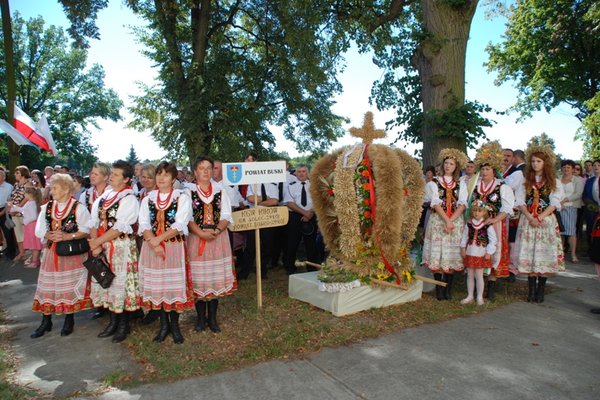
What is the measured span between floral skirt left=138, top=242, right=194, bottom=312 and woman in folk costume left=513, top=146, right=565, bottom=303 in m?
4.82

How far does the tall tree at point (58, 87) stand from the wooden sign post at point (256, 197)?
120 ft

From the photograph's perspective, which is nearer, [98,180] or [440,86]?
[98,180]

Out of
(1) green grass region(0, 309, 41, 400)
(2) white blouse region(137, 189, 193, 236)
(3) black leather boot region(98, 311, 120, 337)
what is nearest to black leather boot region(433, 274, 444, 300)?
(2) white blouse region(137, 189, 193, 236)

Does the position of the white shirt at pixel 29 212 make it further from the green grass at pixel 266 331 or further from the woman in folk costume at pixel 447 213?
the woman in folk costume at pixel 447 213

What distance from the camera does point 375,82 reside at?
1327 cm

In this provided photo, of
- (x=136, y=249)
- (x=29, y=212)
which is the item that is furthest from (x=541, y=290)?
(x=29, y=212)

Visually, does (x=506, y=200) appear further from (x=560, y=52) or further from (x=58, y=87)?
(x=58, y=87)

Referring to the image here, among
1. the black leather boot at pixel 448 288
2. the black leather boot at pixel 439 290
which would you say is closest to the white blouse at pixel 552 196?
the black leather boot at pixel 448 288

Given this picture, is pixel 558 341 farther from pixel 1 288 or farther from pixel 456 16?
pixel 1 288

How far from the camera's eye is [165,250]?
4.77 metres

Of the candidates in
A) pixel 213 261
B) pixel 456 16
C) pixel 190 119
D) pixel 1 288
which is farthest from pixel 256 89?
pixel 213 261

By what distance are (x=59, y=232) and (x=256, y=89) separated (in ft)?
42.7

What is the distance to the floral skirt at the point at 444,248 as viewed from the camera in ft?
21.1

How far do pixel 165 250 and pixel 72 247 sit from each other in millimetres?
1174
